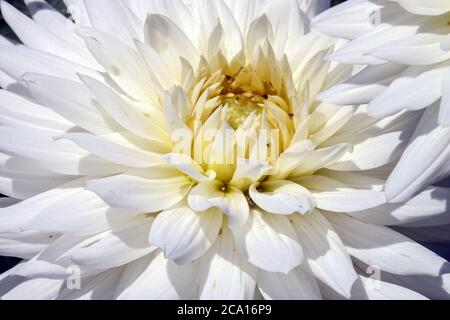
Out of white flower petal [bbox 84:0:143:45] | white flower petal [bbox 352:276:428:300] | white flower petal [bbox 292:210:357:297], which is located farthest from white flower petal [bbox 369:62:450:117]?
white flower petal [bbox 84:0:143:45]

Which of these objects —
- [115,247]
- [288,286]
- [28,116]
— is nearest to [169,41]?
[28,116]

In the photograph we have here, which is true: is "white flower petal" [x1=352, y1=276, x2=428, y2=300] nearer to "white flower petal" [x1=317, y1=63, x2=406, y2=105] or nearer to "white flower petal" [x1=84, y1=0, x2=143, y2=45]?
"white flower petal" [x1=317, y1=63, x2=406, y2=105]

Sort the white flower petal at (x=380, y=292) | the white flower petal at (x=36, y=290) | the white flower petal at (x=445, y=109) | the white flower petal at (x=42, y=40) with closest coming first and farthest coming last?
the white flower petal at (x=445, y=109) < the white flower petal at (x=380, y=292) < the white flower petal at (x=36, y=290) < the white flower petal at (x=42, y=40)

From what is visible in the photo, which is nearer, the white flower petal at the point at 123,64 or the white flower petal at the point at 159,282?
the white flower petal at the point at 159,282

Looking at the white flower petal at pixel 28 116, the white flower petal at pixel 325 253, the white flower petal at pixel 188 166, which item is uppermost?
the white flower petal at pixel 28 116

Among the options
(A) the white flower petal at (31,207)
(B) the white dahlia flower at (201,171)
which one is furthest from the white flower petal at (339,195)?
(A) the white flower petal at (31,207)

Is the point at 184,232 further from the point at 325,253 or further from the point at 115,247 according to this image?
the point at 325,253

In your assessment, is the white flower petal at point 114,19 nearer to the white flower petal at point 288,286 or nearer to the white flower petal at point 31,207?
the white flower petal at point 31,207
